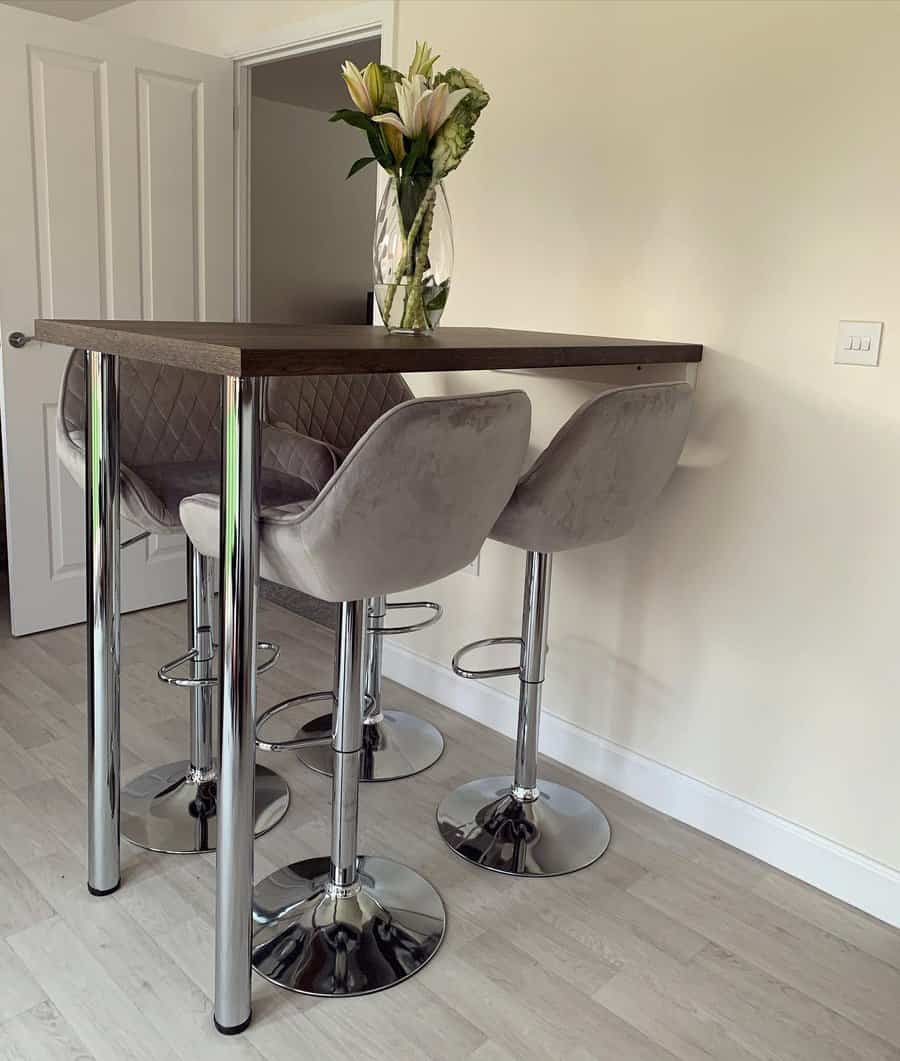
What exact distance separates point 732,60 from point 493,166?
0.72 metres

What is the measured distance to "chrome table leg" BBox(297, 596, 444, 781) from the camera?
2484 millimetres

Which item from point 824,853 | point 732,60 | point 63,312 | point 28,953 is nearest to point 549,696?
point 824,853

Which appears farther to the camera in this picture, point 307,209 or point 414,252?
point 307,209

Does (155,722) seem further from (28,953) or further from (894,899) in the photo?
(894,899)

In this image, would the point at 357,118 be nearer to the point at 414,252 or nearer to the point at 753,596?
the point at 414,252

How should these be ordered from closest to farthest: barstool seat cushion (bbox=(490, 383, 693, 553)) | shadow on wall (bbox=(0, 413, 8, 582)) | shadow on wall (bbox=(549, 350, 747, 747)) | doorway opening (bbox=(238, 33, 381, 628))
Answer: barstool seat cushion (bbox=(490, 383, 693, 553))
shadow on wall (bbox=(549, 350, 747, 747))
shadow on wall (bbox=(0, 413, 8, 582))
doorway opening (bbox=(238, 33, 381, 628))

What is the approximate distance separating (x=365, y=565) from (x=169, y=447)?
0.92 meters

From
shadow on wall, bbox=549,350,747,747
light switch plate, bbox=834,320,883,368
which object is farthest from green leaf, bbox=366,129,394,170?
light switch plate, bbox=834,320,883,368

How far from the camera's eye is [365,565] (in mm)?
1412

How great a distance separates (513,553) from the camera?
268cm

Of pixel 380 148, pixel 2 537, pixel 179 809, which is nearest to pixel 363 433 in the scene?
pixel 380 148

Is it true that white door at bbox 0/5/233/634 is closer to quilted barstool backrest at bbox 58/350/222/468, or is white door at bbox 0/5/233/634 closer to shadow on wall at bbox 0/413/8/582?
shadow on wall at bbox 0/413/8/582

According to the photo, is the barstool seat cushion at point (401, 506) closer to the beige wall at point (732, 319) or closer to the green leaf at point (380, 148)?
the green leaf at point (380, 148)

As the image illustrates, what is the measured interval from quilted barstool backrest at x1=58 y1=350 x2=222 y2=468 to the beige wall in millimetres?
863
